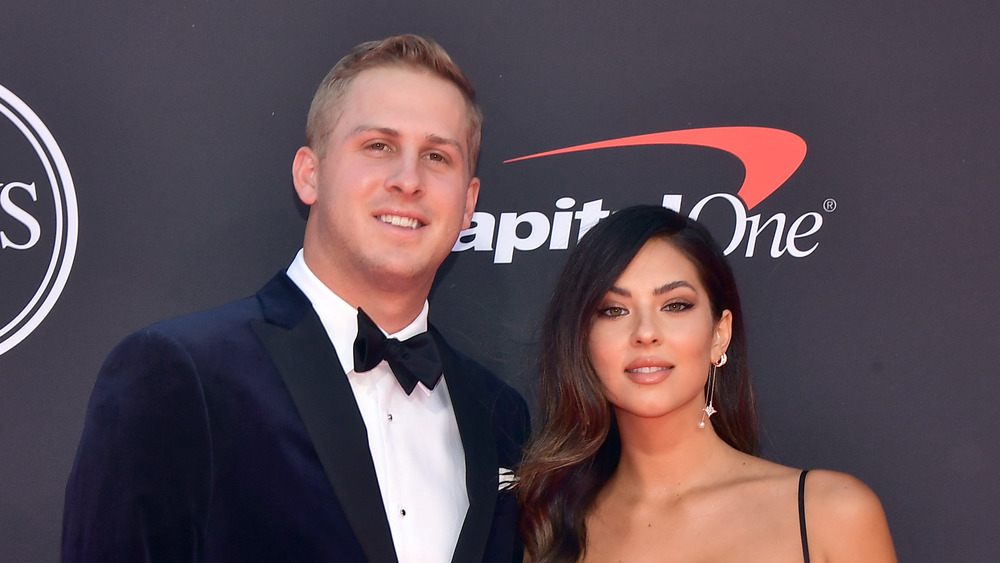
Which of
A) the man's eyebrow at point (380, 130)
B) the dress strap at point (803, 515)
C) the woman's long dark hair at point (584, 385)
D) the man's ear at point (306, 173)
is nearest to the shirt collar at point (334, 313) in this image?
the man's ear at point (306, 173)

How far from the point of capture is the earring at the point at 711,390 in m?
2.53

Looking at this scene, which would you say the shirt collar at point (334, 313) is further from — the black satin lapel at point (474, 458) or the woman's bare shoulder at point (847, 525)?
the woman's bare shoulder at point (847, 525)

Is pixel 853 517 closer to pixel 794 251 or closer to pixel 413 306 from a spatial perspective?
pixel 794 251

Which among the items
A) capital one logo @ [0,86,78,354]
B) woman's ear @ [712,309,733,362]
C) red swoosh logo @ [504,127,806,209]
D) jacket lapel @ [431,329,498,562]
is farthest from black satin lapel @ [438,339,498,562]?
capital one logo @ [0,86,78,354]

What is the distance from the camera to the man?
202cm

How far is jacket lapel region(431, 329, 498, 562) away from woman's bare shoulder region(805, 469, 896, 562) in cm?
77

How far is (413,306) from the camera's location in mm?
2510

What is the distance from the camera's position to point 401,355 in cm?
230

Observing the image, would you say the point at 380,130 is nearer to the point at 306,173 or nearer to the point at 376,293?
the point at 306,173

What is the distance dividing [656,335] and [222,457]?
42.1 inches

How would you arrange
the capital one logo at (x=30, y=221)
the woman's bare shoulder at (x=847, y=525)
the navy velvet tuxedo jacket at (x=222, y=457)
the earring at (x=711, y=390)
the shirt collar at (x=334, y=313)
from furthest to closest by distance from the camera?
1. the capital one logo at (x=30, y=221)
2. the earring at (x=711, y=390)
3. the shirt collar at (x=334, y=313)
4. the woman's bare shoulder at (x=847, y=525)
5. the navy velvet tuxedo jacket at (x=222, y=457)

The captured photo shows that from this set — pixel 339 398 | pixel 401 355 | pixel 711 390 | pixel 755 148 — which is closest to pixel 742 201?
pixel 755 148

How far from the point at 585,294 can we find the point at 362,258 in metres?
0.59

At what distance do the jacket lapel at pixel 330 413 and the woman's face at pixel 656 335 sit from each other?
2.21 ft
